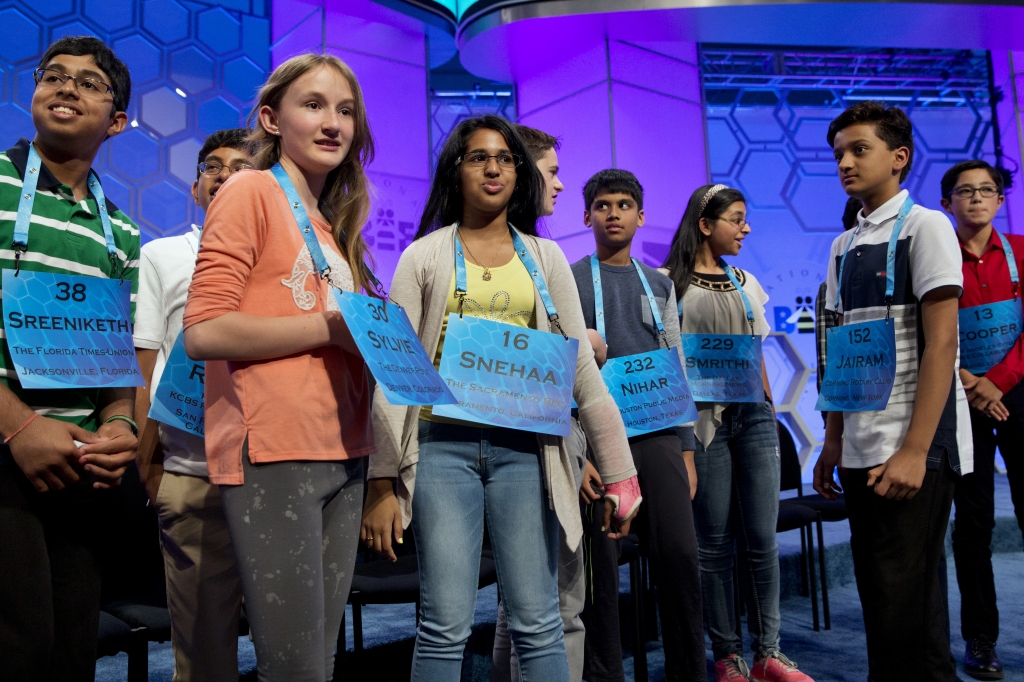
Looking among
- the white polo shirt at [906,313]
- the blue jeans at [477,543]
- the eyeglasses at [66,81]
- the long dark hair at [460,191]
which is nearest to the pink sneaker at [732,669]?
the white polo shirt at [906,313]

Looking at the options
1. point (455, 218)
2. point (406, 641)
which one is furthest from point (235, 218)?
point (406, 641)

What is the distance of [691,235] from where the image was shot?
276cm

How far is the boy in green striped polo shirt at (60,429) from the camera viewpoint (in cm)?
128

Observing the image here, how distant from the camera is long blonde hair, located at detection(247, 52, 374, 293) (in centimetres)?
133

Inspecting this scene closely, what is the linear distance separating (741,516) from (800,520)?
78 centimetres

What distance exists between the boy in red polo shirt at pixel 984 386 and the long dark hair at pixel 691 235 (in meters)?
0.88

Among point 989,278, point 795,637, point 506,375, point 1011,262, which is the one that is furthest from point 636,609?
point 1011,262

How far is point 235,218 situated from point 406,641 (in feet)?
7.29

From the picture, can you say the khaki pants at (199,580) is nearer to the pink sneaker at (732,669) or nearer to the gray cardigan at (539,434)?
the gray cardigan at (539,434)

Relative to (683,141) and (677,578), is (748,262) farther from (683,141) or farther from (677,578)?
(677,578)

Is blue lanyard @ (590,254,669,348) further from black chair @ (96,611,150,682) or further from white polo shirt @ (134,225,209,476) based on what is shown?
black chair @ (96,611,150,682)

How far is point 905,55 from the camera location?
24.3 feet

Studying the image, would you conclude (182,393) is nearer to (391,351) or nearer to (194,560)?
(194,560)

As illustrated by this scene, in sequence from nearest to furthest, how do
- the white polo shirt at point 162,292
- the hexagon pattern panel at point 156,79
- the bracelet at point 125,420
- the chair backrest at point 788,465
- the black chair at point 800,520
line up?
the bracelet at point 125,420, the white polo shirt at point 162,292, the black chair at point 800,520, the chair backrest at point 788,465, the hexagon pattern panel at point 156,79
